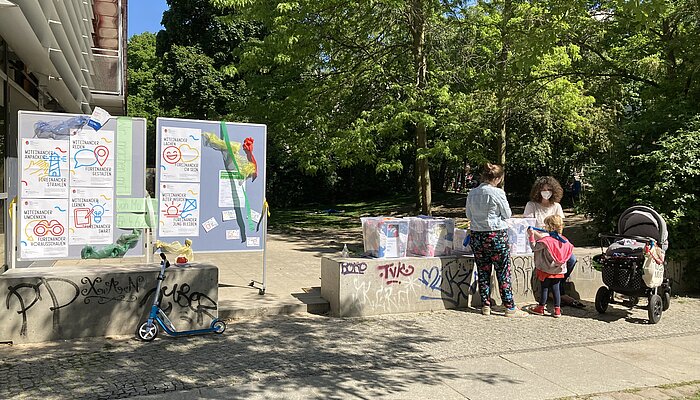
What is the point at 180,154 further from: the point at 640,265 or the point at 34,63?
the point at 640,265

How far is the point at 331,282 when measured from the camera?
277 inches

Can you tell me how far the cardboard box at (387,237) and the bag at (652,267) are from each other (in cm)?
282

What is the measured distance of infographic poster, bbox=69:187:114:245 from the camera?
6129 millimetres

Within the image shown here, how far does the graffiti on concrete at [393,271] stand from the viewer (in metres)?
6.90

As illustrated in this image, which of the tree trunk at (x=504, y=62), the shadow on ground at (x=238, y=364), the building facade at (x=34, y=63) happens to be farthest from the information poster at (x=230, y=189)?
the tree trunk at (x=504, y=62)

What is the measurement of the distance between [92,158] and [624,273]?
6232mm

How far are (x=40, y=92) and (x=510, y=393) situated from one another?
9.04 meters

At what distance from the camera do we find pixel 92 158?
20.3 ft

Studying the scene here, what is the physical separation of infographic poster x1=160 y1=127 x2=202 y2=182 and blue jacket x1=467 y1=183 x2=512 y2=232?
11.1 ft

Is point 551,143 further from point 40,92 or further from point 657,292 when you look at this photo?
point 40,92

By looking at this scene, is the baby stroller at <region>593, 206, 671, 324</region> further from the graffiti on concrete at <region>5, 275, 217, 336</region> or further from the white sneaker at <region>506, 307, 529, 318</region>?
the graffiti on concrete at <region>5, 275, 217, 336</region>

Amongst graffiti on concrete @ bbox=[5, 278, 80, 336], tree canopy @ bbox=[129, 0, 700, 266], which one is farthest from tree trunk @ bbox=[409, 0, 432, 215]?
graffiti on concrete @ bbox=[5, 278, 80, 336]

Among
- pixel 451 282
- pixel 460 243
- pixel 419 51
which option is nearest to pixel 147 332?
pixel 451 282

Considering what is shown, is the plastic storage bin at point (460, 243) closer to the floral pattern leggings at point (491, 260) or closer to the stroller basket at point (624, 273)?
the floral pattern leggings at point (491, 260)
